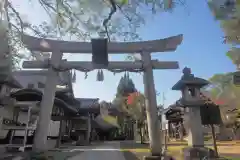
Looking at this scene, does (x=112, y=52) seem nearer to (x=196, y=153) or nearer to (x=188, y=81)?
(x=188, y=81)

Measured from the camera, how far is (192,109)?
29.8 feet

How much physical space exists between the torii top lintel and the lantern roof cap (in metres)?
1.53

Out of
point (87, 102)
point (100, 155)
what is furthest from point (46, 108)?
point (87, 102)

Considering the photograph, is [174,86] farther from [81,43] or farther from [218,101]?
[81,43]

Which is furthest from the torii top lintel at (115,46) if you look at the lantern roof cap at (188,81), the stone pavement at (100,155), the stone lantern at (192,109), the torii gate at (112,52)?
the stone pavement at (100,155)

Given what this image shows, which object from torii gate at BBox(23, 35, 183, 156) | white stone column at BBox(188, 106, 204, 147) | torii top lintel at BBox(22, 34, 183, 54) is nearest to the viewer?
white stone column at BBox(188, 106, 204, 147)

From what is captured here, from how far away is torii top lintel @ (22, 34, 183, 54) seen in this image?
918 cm

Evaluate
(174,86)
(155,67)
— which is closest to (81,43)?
(155,67)

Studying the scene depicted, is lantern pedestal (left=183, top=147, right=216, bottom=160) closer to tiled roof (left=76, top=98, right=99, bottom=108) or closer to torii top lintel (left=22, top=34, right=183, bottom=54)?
torii top lintel (left=22, top=34, right=183, bottom=54)

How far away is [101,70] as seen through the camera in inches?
364

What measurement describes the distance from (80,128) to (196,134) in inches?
702

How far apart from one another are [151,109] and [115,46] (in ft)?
10.6

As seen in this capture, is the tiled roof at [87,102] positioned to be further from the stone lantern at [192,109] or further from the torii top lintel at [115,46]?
the stone lantern at [192,109]

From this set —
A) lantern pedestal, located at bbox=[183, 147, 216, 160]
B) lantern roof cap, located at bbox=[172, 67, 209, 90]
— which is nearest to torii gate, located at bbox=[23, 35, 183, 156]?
lantern roof cap, located at bbox=[172, 67, 209, 90]
